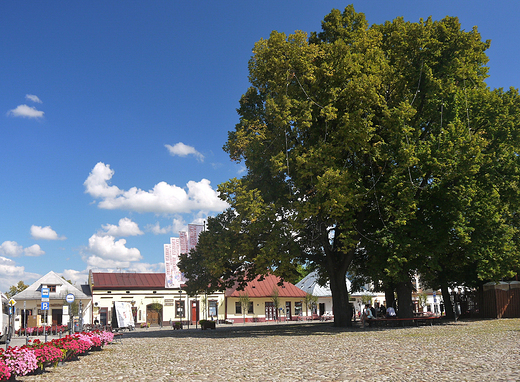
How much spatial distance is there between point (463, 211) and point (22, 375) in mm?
20415

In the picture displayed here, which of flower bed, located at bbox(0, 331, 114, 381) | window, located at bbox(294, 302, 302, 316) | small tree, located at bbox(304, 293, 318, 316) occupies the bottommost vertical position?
window, located at bbox(294, 302, 302, 316)

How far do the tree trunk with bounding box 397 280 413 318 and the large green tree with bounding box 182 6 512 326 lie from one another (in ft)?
5.03

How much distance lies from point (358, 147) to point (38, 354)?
1620 cm

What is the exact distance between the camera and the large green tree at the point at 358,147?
22.1 m

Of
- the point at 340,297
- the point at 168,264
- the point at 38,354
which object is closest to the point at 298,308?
the point at 168,264

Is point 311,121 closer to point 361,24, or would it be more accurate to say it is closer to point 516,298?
point 361,24

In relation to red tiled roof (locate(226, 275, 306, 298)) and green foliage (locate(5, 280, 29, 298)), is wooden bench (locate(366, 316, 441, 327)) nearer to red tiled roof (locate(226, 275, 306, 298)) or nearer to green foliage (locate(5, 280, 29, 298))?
red tiled roof (locate(226, 275, 306, 298))

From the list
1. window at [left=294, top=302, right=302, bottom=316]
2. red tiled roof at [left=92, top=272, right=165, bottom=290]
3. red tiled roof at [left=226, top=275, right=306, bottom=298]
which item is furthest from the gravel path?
window at [left=294, top=302, right=302, bottom=316]

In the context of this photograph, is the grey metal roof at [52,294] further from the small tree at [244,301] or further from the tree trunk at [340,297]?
the tree trunk at [340,297]

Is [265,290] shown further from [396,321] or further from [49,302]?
[396,321]

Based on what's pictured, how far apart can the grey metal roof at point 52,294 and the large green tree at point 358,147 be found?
29.9 meters

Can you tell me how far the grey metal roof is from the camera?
159 feet

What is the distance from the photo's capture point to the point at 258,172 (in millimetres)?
24203

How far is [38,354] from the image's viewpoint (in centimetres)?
1176
